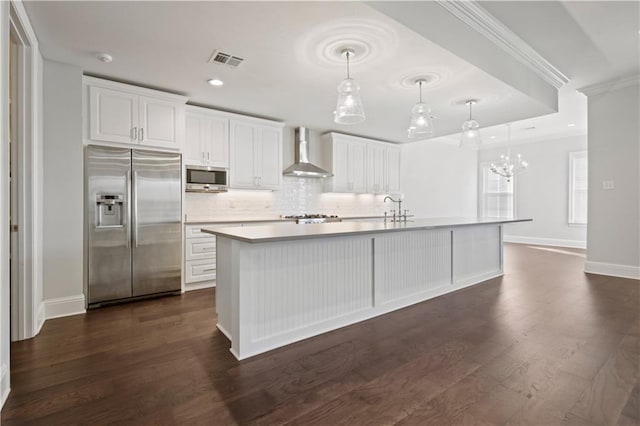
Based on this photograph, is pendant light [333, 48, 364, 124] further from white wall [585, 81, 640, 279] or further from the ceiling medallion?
white wall [585, 81, 640, 279]

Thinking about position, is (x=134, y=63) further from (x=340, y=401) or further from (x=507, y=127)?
(x=507, y=127)

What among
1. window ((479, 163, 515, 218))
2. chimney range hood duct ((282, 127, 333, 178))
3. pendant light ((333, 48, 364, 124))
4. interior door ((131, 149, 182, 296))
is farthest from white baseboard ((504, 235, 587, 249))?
interior door ((131, 149, 182, 296))

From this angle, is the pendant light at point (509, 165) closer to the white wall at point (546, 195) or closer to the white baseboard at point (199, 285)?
the white wall at point (546, 195)

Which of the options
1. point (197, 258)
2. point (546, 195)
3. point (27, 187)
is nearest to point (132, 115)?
point (27, 187)

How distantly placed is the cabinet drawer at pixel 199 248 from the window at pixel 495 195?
847 centimetres

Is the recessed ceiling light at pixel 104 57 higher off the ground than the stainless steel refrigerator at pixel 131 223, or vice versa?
the recessed ceiling light at pixel 104 57

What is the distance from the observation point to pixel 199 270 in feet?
13.6

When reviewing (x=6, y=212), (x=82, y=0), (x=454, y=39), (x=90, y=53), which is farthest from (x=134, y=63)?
(x=454, y=39)

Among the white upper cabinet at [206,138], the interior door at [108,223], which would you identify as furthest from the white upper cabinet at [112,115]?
the white upper cabinet at [206,138]

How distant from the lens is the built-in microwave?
4.32 meters

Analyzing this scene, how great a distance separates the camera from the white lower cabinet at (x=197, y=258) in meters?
4.04

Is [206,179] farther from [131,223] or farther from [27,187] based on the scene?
[27,187]

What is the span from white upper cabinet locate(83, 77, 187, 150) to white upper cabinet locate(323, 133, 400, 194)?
2832mm

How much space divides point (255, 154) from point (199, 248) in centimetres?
171
